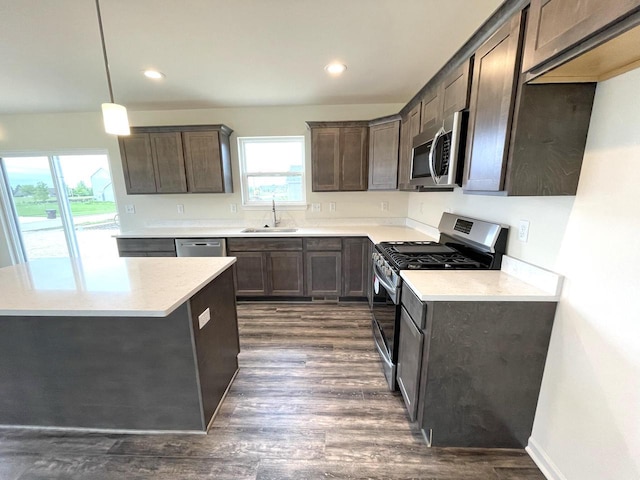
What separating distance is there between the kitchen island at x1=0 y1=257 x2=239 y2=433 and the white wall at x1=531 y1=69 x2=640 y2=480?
1838 mm

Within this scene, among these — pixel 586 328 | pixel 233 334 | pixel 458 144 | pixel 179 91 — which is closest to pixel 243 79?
pixel 179 91

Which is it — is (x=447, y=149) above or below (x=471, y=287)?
above

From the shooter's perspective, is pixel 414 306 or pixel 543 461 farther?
pixel 414 306

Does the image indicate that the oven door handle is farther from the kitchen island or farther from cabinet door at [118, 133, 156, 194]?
cabinet door at [118, 133, 156, 194]

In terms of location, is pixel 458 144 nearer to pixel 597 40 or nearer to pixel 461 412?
pixel 597 40

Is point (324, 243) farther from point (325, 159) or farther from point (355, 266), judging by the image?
point (325, 159)

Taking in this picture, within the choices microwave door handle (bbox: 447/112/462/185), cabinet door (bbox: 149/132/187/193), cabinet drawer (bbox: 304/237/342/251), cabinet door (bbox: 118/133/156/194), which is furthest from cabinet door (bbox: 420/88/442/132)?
cabinet door (bbox: 118/133/156/194)

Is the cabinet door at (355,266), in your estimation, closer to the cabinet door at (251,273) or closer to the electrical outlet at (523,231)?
the cabinet door at (251,273)

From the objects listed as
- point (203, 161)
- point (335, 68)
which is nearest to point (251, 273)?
point (203, 161)

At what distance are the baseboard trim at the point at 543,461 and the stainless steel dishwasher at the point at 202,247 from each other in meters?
3.05

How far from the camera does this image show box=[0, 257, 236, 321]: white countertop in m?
1.17

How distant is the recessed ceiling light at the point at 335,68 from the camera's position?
2.26 metres

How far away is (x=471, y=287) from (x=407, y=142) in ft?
5.90

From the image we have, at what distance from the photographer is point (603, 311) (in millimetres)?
1054
